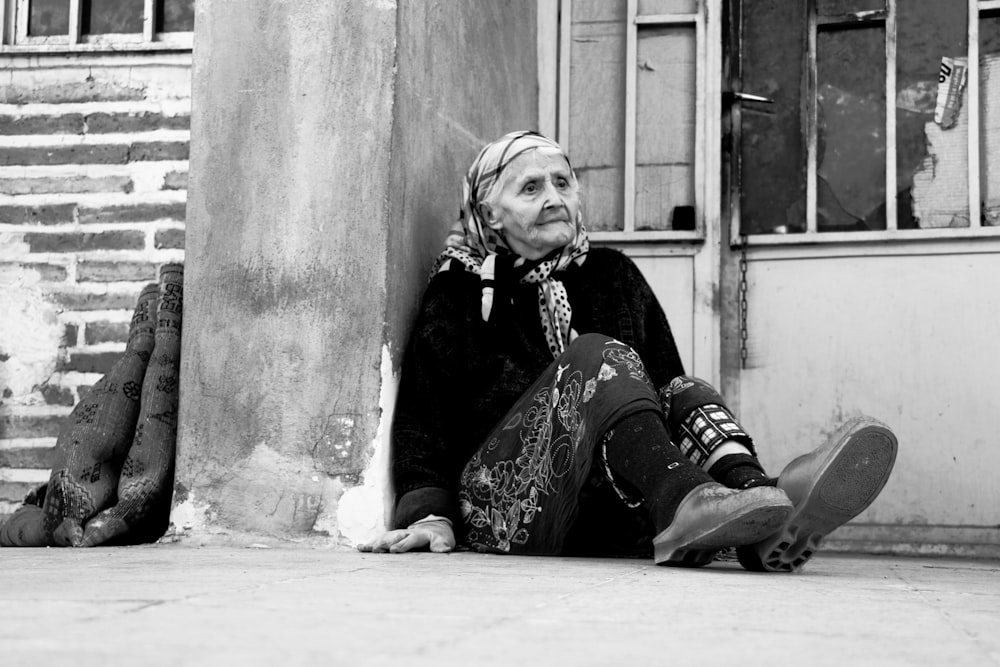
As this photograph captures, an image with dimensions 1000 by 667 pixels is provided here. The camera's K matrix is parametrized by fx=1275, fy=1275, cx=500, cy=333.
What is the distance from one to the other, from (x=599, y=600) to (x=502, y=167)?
5.66 ft

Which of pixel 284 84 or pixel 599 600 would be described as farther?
pixel 284 84

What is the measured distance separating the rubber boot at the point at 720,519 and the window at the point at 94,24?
2742 mm

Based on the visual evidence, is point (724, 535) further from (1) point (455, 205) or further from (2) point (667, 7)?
(2) point (667, 7)

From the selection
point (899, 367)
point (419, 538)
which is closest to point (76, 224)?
point (419, 538)

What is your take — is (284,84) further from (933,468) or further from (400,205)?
(933,468)

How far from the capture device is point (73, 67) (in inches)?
168

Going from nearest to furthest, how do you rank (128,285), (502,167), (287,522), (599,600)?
1. (599,600)
2. (287,522)
3. (502,167)
4. (128,285)

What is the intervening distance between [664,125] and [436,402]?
1.40 metres

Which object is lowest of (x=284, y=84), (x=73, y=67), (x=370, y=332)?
(x=370, y=332)

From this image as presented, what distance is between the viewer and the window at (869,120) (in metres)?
3.71

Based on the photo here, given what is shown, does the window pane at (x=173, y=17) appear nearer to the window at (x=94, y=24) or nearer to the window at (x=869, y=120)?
the window at (x=94, y=24)

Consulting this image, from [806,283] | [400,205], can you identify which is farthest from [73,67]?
[806,283]

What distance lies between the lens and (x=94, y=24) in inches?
172

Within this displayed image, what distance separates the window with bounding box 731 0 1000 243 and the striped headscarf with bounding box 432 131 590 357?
91 centimetres
